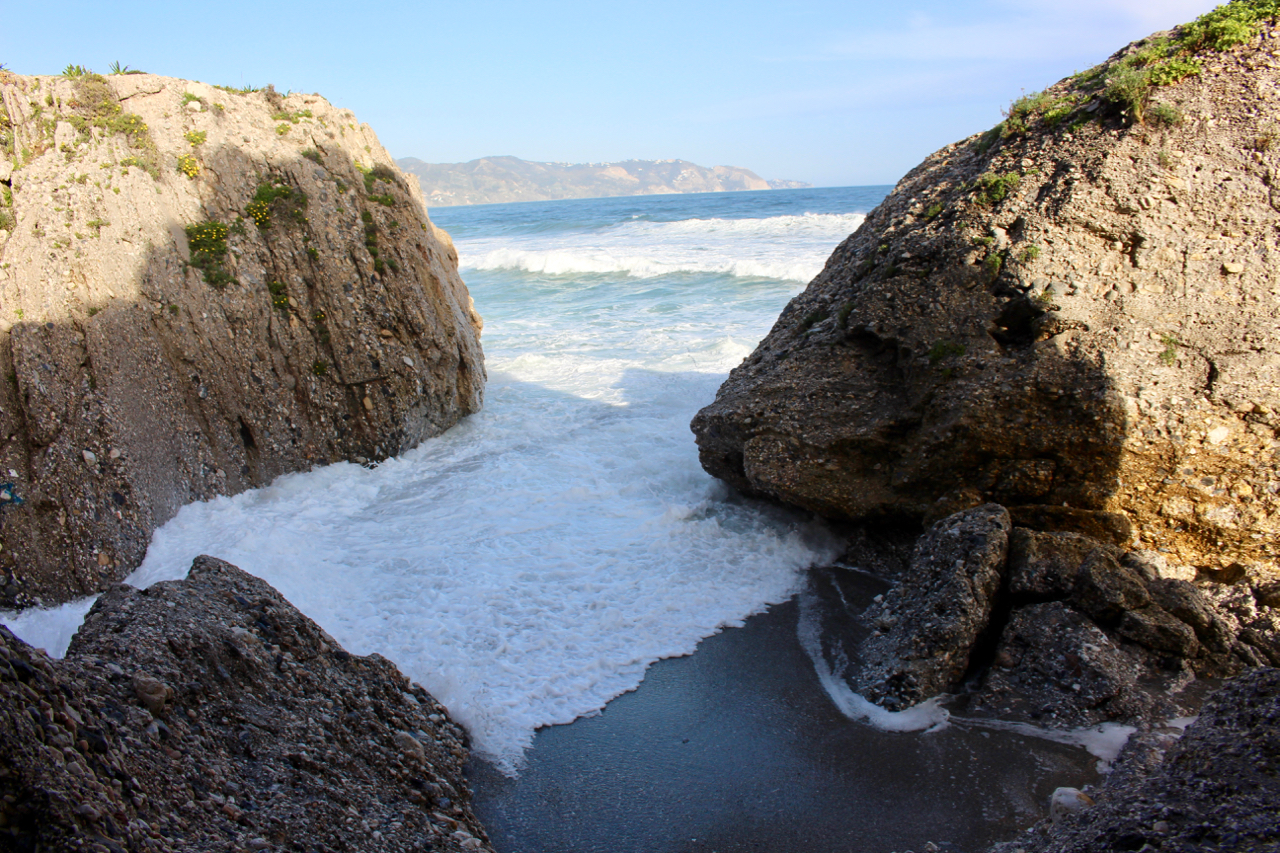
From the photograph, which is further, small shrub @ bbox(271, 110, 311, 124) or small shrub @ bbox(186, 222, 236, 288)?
small shrub @ bbox(271, 110, 311, 124)

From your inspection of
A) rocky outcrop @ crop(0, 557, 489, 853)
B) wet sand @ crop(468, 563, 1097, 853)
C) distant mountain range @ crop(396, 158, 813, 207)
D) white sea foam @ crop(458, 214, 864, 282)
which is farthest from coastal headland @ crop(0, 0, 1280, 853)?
distant mountain range @ crop(396, 158, 813, 207)

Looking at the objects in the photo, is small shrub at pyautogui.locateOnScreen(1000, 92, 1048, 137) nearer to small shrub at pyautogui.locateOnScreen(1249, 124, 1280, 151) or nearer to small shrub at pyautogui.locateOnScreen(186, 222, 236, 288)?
small shrub at pyautogui.locateOnScreen(1249, 124, 1280, 151)

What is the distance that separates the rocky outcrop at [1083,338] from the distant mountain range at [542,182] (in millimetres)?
155853

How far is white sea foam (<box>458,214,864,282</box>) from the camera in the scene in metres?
25.9

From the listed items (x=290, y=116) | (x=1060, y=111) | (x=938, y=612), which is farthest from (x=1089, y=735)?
(x=290, y=116)

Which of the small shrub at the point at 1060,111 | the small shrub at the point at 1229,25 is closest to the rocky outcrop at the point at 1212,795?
the small shrub at the point at 1060,111

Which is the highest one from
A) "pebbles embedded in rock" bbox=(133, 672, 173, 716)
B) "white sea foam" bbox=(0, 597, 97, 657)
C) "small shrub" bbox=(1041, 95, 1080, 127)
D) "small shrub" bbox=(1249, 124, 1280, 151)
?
"small shrub" bbox=(1041, 95, 1080, 127)

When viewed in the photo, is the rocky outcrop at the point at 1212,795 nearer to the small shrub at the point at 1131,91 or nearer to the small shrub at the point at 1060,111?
the small shrub at the point at 1131,91

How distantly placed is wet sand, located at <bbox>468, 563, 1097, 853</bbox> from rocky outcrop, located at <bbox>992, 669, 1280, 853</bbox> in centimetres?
105

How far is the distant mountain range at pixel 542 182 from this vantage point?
165 m

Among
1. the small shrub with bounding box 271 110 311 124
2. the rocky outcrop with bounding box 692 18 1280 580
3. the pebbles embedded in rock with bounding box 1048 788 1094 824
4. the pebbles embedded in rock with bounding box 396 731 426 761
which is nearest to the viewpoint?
the pebbles embedded in rock with bounding box 1048 788 1094 824

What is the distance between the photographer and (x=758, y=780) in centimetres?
478

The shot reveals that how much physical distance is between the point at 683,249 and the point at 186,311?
1029 inches

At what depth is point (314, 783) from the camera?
3.72m
